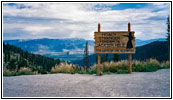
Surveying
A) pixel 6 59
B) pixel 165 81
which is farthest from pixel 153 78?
pixel 6 59

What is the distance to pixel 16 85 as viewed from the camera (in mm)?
9758

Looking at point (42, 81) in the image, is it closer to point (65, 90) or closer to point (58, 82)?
point (58, 82)

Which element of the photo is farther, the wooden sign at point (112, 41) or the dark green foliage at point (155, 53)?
the dark green foliage at point (155, 53)

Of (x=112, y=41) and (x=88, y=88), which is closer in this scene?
(x=88, y=88)

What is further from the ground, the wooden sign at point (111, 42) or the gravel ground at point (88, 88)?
the wooden sign at point (111, 42)

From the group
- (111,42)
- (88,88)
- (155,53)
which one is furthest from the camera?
(155,53)

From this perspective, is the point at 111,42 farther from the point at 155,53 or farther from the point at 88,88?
the point at 155,53

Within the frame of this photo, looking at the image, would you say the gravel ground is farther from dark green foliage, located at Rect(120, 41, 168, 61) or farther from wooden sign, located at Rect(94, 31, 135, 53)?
dark green foliage, located at Rect(120, 41, 168, 61)

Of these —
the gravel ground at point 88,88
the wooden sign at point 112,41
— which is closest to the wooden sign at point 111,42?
the wooden sign at point 112,41

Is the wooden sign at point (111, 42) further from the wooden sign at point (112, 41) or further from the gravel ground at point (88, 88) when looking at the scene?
the gravel ground at point (88, 88)

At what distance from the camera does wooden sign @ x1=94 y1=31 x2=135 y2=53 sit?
12.4m

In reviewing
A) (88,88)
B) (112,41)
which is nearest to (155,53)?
(112,41)

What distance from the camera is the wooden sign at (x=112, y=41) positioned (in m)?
12.4

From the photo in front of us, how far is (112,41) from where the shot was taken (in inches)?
491
